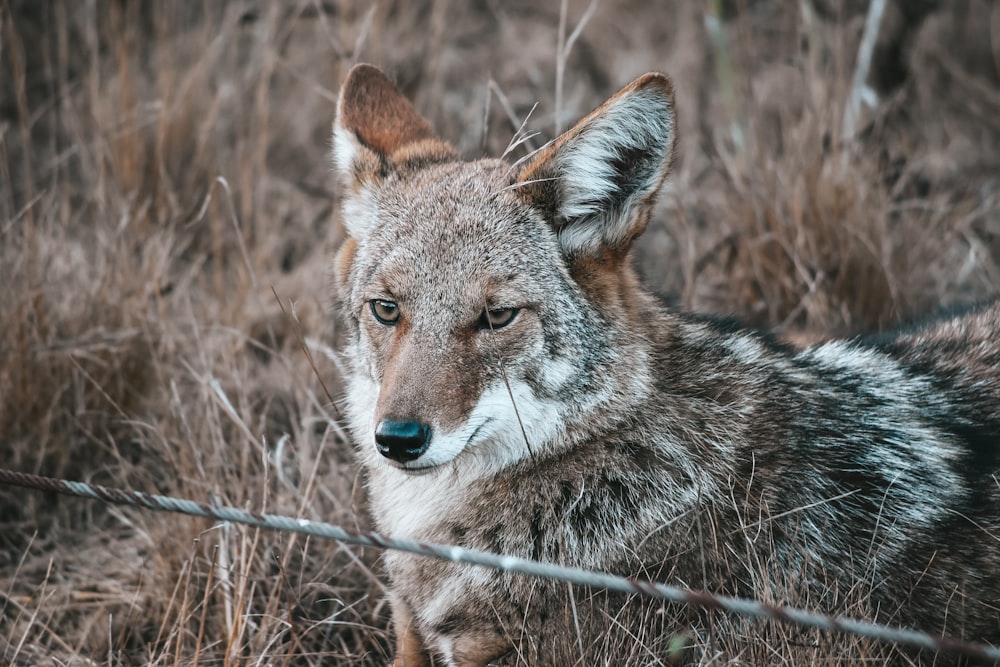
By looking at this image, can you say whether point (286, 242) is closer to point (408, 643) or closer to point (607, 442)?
point (408, 643)

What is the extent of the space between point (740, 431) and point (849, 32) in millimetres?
4308

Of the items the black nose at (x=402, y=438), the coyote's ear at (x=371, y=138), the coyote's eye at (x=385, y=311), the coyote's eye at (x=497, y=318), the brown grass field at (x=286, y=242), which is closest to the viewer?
the black nose at (x=402, y=438)

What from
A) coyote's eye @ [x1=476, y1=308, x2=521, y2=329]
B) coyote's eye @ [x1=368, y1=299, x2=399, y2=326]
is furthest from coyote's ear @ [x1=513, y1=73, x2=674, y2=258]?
coyote's eye @ [x1=368, y1=299, x2=399, y2=326]

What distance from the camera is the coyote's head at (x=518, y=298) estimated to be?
123 inches

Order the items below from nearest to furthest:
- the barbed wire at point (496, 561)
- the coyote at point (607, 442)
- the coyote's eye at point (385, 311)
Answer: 1. the barbed wire at point (496, 561)
2. the coyote at point (607, 442)
3. the coyote's eye at point (385, 311)

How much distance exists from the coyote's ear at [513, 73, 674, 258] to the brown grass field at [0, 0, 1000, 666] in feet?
2.49

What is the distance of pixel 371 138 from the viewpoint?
3.89 meters

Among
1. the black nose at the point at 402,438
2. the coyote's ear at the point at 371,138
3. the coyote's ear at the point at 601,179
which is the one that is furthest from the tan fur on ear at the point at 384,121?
the black nose at the point at 402,438

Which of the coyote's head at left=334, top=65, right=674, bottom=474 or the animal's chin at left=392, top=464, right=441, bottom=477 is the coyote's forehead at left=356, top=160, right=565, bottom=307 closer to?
the coyote's head at left=334, top=65, right=674, bottom=474

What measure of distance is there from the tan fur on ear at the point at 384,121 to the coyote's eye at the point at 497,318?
0.88 m

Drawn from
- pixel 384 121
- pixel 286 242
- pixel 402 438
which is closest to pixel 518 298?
pixel 402 438

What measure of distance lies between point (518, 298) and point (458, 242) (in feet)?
0.95

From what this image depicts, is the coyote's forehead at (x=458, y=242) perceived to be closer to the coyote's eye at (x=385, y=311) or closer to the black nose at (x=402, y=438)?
the coyote's eye at (x=385, y=311)

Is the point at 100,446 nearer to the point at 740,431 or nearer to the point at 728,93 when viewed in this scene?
the point at 740,431
